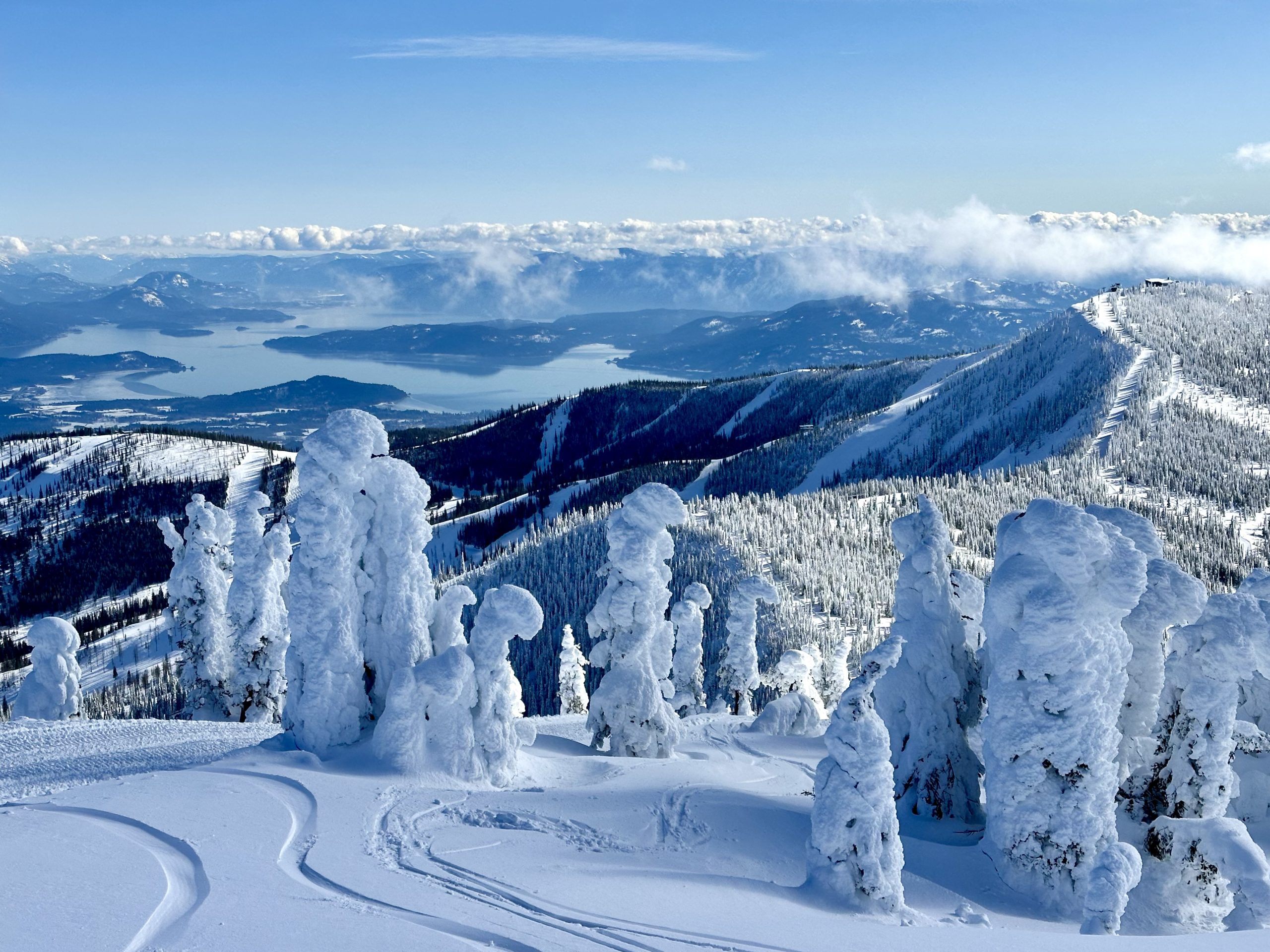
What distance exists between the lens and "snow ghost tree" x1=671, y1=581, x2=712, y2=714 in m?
46.8

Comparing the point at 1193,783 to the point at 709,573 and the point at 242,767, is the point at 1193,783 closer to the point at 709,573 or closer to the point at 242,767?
the point at 242,767

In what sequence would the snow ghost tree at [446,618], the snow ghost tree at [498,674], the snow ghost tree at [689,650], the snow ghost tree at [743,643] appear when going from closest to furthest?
the snow ghost tree at [498,674] < the snow ghost tree at [446,618] < the snow ghost tree at [743,643] < the snow ghost tree at [689,650]

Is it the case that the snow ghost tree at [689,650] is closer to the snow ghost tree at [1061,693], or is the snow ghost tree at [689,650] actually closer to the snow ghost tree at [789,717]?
the snow ghost tree at [789,717]

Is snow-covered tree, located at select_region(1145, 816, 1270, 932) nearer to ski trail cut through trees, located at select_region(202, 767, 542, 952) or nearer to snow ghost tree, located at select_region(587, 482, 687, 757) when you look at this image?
ski trail cut through trees, located at select_region(202, 767, 542, 952)

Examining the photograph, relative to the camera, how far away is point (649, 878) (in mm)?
17125

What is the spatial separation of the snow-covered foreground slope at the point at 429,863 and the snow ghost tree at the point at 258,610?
64.5 ft

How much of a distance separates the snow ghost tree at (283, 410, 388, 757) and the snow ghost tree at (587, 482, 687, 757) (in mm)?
8383

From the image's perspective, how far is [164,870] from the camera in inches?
590

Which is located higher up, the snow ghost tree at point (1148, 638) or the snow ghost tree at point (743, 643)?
the snow ghost tree at point (1148, 638)

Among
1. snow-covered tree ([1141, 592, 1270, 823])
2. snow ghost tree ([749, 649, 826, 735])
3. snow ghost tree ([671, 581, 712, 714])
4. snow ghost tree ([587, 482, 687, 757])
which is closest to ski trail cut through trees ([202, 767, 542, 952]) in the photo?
snow ghost tree ([587, 482, 687, 757])

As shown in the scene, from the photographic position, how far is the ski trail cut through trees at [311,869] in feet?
43.6

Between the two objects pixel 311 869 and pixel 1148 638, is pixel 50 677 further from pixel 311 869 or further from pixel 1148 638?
pixel 1148 638

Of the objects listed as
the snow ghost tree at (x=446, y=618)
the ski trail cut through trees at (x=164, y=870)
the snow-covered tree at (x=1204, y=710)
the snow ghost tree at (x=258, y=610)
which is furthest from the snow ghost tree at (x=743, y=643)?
the ski trail cut through trees at (x=164, y=870)

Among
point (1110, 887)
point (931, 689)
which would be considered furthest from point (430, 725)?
point (1110, 887)
